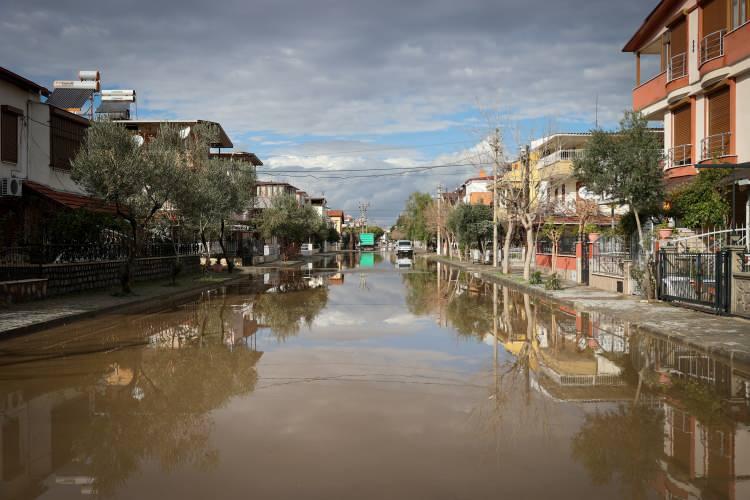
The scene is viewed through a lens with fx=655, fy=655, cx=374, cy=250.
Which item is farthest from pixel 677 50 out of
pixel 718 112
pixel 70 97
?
pixel 70 97

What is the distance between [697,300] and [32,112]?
1026 inches

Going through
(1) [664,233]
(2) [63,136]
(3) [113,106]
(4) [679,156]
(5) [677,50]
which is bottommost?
(1) [664,233]

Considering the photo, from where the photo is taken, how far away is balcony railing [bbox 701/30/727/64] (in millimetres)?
22344

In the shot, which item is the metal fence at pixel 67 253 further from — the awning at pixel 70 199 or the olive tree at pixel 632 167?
the olive tree at pixel 632 167

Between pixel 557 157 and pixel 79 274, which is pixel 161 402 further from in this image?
pixel 557 157

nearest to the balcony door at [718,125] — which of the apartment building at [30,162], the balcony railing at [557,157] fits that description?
Result: the balcony railing at [557,157]

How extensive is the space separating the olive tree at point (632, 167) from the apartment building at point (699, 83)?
1.41m

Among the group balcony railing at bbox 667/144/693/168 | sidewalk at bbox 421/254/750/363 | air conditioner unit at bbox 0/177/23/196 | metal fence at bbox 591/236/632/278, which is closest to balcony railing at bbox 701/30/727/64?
balcony railing at bbox 667/144/693/168

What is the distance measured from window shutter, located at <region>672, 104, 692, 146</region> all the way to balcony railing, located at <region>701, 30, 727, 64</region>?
7.26 feet

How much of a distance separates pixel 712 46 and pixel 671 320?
39.5ft

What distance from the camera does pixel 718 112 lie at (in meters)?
22.7

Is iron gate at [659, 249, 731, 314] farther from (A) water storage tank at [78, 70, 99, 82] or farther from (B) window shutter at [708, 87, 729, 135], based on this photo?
(A) water storage tank at [78, 70, 99, 82]

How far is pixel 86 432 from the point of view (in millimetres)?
6887

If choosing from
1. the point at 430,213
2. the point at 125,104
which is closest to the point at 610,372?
the point at 125,104
